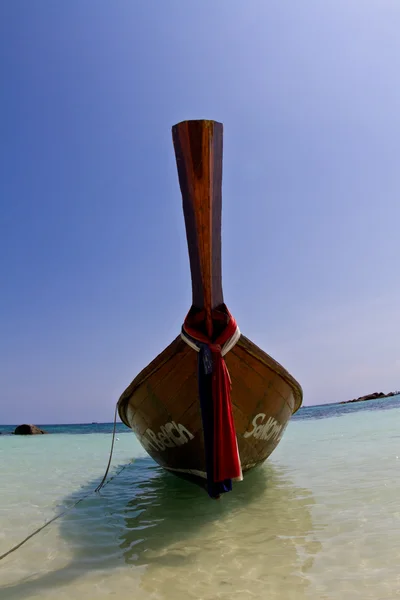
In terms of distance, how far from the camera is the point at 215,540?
2859 millimetres

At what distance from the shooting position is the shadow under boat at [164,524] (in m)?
2.51

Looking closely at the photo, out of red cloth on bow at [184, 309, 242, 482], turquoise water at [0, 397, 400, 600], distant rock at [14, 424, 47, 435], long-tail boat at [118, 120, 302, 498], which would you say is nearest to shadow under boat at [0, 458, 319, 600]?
turquoise water at [0, 397, 400, 600]

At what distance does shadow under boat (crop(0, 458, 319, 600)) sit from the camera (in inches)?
99.0

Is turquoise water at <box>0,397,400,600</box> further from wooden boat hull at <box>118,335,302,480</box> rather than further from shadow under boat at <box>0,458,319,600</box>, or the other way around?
wooden boat hull at <box>118,335,302,480</box>

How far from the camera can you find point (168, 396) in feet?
12.9

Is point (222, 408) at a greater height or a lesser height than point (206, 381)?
lesser

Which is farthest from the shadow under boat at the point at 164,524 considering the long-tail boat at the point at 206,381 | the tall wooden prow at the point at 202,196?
the tall wooden prow at the point at 202,196

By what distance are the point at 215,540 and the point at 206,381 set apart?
43.5 inches

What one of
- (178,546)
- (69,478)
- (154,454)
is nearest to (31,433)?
(69,478)

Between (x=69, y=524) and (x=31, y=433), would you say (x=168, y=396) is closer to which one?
(x=69, y=524)

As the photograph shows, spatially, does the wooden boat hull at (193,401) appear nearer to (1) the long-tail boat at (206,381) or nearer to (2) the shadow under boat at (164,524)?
(1) the long-tail boat at (206,381)

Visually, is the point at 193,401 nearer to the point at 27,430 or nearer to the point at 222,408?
the point at 222,408

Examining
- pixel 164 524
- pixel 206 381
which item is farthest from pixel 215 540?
pixel 206 381

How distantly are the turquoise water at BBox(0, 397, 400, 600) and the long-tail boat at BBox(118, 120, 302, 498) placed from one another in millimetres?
402
